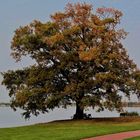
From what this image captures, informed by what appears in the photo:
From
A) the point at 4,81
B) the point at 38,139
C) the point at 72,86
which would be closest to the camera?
the point at 38,139

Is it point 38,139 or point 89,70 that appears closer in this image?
point 38,139

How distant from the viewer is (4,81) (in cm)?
4841

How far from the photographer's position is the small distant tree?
146ft

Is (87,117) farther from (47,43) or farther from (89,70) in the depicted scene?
(47,43)

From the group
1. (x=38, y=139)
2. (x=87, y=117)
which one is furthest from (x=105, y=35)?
(x=38, y=139)

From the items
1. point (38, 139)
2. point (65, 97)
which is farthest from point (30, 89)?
point (38, 139)

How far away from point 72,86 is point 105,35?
17.8ft

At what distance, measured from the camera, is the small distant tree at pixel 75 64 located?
146 ft

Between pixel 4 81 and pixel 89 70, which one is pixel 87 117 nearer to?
pixel 89 70

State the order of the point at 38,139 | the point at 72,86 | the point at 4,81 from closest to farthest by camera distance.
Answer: the point at 38,139 → the point at 72,86 → the point at 4,81

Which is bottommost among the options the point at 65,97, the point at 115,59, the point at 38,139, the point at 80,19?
the point at 38,139

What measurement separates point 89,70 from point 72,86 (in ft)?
7.03

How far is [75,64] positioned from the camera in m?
45.9

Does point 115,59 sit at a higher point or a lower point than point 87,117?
higher
